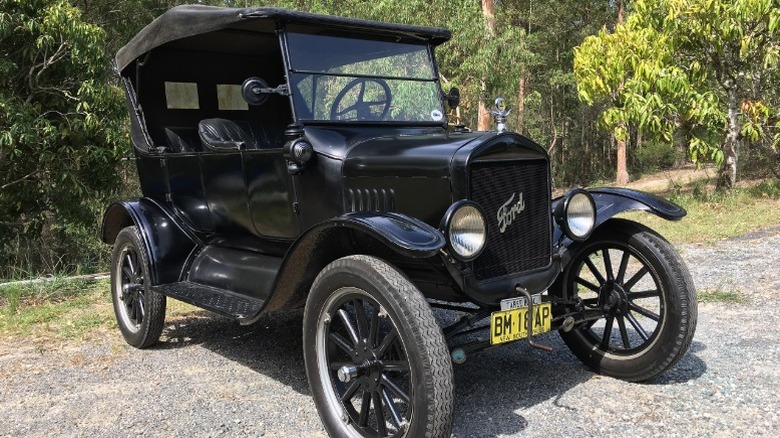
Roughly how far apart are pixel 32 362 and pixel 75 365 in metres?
0.34

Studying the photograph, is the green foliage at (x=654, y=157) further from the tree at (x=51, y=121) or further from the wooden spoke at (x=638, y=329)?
the wooden spoke at (x=638, y=329)

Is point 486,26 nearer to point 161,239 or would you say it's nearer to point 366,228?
point 161,239

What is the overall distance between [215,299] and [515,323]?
5.95ft

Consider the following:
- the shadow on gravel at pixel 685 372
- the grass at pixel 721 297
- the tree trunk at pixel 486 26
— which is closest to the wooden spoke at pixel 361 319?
the shadow on gravel at pixel 685 372

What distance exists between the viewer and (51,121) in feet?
26.1

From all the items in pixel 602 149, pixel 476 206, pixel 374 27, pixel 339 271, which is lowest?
pixel 602 149

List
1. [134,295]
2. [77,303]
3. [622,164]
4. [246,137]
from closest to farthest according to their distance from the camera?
1. [134,295]
2. [246,137]
3. [77,303]
4. [622,164]

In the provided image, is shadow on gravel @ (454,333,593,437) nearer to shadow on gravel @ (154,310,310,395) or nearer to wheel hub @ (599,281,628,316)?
wheel hub @ (599,281,628,316)

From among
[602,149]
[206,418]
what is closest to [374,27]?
[206,418]

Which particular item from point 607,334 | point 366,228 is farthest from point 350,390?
point 607,334

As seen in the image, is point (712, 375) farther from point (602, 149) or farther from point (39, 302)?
point (602, 149)

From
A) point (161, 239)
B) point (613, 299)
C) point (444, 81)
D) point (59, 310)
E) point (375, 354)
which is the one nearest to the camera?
point (375, 354)

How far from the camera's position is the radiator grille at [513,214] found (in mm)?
3176

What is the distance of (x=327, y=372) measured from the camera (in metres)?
3.00
